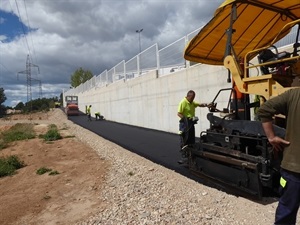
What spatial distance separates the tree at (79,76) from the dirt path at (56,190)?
82.6 m

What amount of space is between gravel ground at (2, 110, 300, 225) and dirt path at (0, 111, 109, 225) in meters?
0.42

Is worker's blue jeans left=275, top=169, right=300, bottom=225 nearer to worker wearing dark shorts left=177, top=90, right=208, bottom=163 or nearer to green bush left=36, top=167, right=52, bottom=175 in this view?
worker wearing dark shorts left=177, top=90, right=208, bottom=163

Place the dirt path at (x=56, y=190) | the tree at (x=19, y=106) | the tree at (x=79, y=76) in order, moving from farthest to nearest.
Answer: the tree at (x=19, y=106) → the tree at (x=79, y=76) → the dirt path at (x=56, y=190)

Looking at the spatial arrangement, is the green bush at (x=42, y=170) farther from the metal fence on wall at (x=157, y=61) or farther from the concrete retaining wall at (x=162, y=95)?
the metal fence on wall at (x=157, y=61)

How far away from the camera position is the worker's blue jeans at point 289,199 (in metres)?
3.06

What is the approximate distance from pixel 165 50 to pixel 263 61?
11.7 m

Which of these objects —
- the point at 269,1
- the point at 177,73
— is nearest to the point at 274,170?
the point at 269,1

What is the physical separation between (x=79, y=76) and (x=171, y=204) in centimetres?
9200

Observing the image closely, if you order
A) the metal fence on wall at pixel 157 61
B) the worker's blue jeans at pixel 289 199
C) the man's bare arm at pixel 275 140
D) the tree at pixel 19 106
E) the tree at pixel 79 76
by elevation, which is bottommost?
the worker's blue jeans at pixel 289 199

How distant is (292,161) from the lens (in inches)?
121

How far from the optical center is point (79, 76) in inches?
3711

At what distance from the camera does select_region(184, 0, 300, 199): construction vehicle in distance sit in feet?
16.1

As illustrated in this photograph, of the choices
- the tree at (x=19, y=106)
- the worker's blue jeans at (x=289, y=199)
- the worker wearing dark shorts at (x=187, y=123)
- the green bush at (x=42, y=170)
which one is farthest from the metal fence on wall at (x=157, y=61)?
the tree at (x=19, y=106)

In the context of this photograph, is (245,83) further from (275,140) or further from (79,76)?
(79,76)
